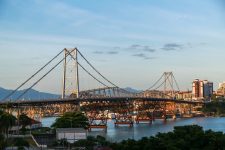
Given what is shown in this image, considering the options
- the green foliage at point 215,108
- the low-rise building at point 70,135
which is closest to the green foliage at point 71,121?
the low-rise building at point 70,135

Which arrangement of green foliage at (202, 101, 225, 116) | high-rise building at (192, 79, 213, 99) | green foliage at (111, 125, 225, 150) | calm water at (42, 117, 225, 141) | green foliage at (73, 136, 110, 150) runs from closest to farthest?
green foliage at (111, 125, 225, 150) < green foliage at (73, 136, 110, 150) < calm water at (42, 117, 225, 141) < green foliage at (202, 101, 225, 116) < high-rise building at (192, 79, 213, 99)

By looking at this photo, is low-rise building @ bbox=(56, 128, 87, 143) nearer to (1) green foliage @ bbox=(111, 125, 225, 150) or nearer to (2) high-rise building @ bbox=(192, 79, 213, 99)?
(1) green foliage @ bbox=(111, 125, 225, 150)

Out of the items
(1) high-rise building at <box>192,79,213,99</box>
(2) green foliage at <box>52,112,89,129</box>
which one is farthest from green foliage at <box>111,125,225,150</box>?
(1) high-rise building at <box>192,79,213,99</box>

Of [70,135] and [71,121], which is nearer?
[70,135]

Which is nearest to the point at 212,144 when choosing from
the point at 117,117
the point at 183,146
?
the point at 183,146

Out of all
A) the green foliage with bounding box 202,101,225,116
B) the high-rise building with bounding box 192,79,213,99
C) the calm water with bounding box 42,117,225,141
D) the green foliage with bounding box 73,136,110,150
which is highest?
the high-rise building with bounding box 192,79,213,99

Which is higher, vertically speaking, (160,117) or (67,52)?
(67,52)

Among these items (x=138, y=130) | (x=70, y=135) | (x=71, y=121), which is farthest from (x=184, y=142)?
(x=138, y=130)

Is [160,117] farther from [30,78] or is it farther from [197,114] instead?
[30,78]

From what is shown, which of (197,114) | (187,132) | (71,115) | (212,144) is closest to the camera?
(212,144)

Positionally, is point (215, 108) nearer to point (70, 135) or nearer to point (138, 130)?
point (138, 130)

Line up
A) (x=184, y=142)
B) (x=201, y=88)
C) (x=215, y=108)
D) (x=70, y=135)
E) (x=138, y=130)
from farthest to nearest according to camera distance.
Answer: (x=201, y=88) → (x=215, y=108) → (x=138, y=130) → (x=70, y=135) → (x=184, y=142)
